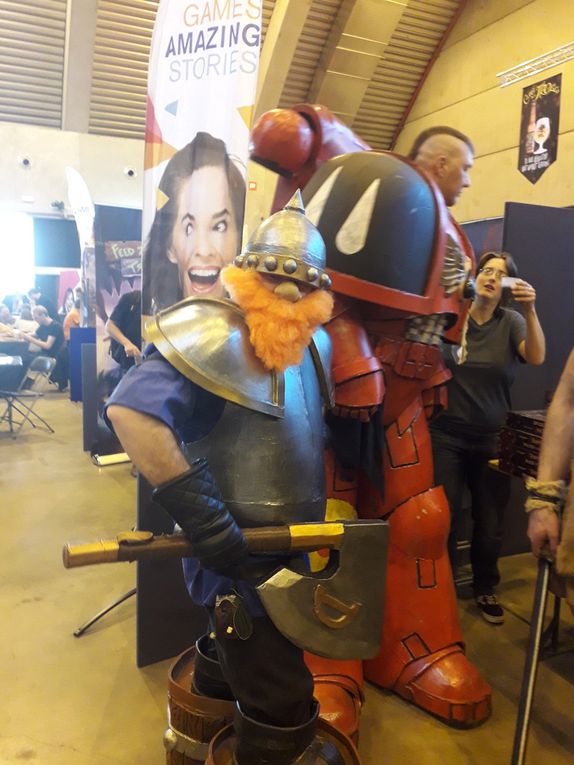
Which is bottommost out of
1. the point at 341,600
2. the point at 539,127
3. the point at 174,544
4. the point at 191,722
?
the point at 191,722

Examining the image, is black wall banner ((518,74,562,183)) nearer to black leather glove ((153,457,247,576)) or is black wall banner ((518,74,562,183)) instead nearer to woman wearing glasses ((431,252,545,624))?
woman wearing glasses ((431,252,545,624))

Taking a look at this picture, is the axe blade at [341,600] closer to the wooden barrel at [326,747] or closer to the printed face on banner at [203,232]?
the wooden barrel at [326,747]

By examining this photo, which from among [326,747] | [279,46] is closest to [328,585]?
[326,747]

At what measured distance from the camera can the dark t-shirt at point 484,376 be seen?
7.73ft

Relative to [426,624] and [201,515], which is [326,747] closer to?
[426,624]

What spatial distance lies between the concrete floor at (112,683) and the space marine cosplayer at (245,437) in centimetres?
68

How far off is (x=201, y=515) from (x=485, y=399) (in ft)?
5.40

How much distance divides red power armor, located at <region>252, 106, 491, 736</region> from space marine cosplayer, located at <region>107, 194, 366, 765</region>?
458 millimetres

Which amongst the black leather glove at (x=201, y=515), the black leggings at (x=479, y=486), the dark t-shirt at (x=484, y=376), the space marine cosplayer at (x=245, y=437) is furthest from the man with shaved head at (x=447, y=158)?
the black leather glove at (x=201, y=515)

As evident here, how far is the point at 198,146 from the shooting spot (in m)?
1.84

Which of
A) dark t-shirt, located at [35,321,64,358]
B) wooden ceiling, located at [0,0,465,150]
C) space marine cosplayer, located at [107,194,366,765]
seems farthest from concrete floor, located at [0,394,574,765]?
wooden ceiling, located at [0,0,465,150]

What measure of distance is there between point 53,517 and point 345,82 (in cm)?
623

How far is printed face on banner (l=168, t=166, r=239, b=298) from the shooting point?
6.05 ft

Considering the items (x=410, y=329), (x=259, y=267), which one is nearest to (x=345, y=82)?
(x=410, y=329)
